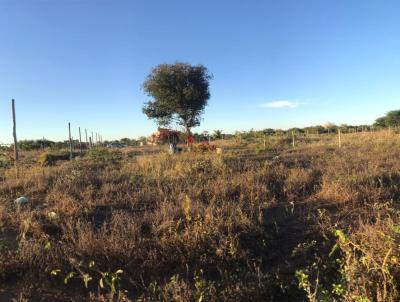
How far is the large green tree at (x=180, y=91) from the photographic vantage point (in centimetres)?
2314

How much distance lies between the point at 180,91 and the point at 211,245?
66.2 ft

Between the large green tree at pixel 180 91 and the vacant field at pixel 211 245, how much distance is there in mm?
17108

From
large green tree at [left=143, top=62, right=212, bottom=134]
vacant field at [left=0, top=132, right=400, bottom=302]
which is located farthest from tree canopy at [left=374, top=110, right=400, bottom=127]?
vacant field at [left=0, top=132, right=400, bottom=302]

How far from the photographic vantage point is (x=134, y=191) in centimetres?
666

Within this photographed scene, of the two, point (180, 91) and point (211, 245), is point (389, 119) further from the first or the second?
point (211, 245)

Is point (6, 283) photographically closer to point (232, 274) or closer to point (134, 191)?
point (232, 274)

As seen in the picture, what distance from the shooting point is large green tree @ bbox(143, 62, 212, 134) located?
23.1 metres

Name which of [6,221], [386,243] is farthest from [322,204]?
[6,221]

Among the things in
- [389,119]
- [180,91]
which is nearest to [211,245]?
[180,91]

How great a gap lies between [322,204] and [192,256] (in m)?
2.80

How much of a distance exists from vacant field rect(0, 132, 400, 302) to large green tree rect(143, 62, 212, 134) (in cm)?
1711

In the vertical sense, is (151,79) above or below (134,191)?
above

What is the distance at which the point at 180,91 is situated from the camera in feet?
76.0

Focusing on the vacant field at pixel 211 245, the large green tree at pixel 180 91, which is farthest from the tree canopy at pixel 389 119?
the vacant field at pixel 211 245
